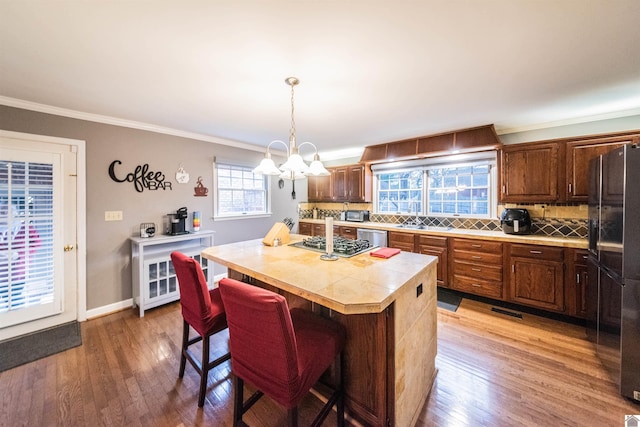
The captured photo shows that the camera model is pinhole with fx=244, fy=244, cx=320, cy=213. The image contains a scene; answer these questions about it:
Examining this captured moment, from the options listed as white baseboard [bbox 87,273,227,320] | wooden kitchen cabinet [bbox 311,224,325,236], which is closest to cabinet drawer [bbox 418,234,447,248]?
wooden kitchen cabinet [bbox 311,224,325,236]

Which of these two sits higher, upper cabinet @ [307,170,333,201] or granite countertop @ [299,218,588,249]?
upper cabinet @ [307,170,333,201]

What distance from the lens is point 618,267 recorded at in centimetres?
179

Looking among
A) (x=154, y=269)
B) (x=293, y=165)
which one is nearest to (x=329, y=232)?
(x=293, y=165)

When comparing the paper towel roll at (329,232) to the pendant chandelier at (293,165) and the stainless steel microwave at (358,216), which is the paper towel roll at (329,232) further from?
the stainless steel microwave at (358,216)

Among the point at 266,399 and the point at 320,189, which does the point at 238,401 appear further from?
the point at 320,189

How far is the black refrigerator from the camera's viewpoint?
166 cm

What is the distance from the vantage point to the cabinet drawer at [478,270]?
3062 millimetres

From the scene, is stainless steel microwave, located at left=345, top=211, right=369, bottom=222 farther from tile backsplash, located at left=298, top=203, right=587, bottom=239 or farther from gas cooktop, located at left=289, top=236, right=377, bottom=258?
gas cooktop, located at left=289, top=236, right=377, bottom=258

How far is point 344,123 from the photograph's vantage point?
3238mm

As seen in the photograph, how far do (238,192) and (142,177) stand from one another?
1.43 meters

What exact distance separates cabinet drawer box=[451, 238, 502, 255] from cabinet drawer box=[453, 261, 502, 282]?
199mm

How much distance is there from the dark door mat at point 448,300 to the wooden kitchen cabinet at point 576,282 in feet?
3.53

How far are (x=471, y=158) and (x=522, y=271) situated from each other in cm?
165

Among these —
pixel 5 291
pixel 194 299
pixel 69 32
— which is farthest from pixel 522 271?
pixel 5 291
